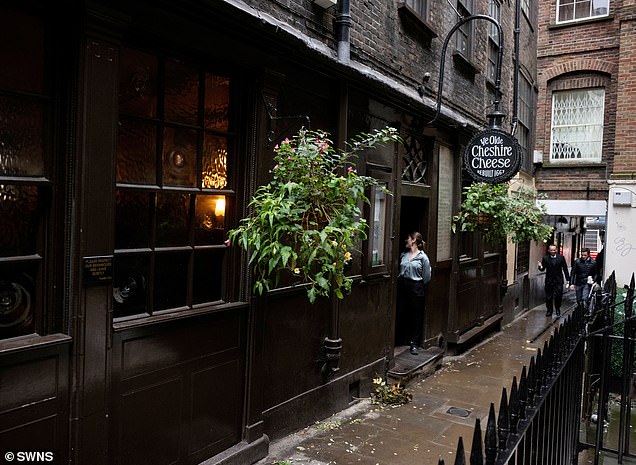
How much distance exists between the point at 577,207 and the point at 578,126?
7.82ft

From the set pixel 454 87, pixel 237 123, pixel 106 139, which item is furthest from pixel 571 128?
pixel 106 139

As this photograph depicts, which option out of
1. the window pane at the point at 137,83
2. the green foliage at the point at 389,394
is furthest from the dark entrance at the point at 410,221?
the window pane at the point at 137,83

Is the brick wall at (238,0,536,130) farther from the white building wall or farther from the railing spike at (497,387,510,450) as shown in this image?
the railing spike at (497,387,510,450)

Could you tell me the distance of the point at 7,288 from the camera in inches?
124

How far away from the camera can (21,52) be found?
124 inches

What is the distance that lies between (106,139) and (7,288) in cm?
106

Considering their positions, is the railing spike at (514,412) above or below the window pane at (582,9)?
below

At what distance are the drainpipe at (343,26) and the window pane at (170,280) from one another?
2.97 meters

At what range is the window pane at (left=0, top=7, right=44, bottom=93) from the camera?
121 inches

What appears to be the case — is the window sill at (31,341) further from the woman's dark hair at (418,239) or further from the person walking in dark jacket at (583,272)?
the person walking in dark jacket at (583,272)

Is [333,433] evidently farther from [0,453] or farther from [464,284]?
[464,284]

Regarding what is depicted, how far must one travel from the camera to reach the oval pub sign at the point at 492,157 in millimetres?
8484

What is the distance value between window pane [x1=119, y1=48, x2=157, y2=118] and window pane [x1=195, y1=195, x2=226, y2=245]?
0.82m

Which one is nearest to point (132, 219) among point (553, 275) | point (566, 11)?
point (553, 275)
